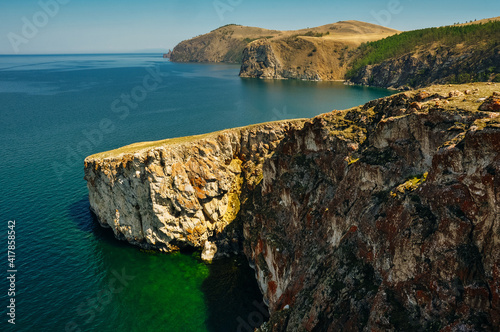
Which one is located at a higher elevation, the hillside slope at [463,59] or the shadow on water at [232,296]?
the hillside slope at [463,59]

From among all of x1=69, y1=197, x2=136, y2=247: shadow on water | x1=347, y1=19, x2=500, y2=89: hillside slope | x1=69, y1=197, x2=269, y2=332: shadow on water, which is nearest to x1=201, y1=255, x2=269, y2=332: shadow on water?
x1=69, y1=197, x2=269, y2=332: shadow on water

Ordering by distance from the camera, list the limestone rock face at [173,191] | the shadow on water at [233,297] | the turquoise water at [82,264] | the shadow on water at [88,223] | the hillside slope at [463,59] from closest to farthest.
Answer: the shadow on water at [233,297] → the turquoise water at [82,264] → the limestone rock face at [173,191] → the shadow on water at [88,223] → the hillside slope at [463,59]

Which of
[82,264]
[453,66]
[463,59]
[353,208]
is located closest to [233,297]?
[353,208]

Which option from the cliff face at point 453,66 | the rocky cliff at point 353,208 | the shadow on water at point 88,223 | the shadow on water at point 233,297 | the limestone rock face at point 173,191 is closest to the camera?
the rocky cliff at point 353,208

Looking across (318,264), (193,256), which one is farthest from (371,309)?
(193,256)

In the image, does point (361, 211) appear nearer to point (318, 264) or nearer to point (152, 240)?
point (318, 264)

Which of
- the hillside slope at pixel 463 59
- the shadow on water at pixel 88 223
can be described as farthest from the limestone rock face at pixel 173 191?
the hillside slope at pixel 463 59

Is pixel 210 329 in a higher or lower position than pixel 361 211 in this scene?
lower

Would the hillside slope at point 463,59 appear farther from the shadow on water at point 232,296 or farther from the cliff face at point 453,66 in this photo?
the shadow on water at point 232,296
